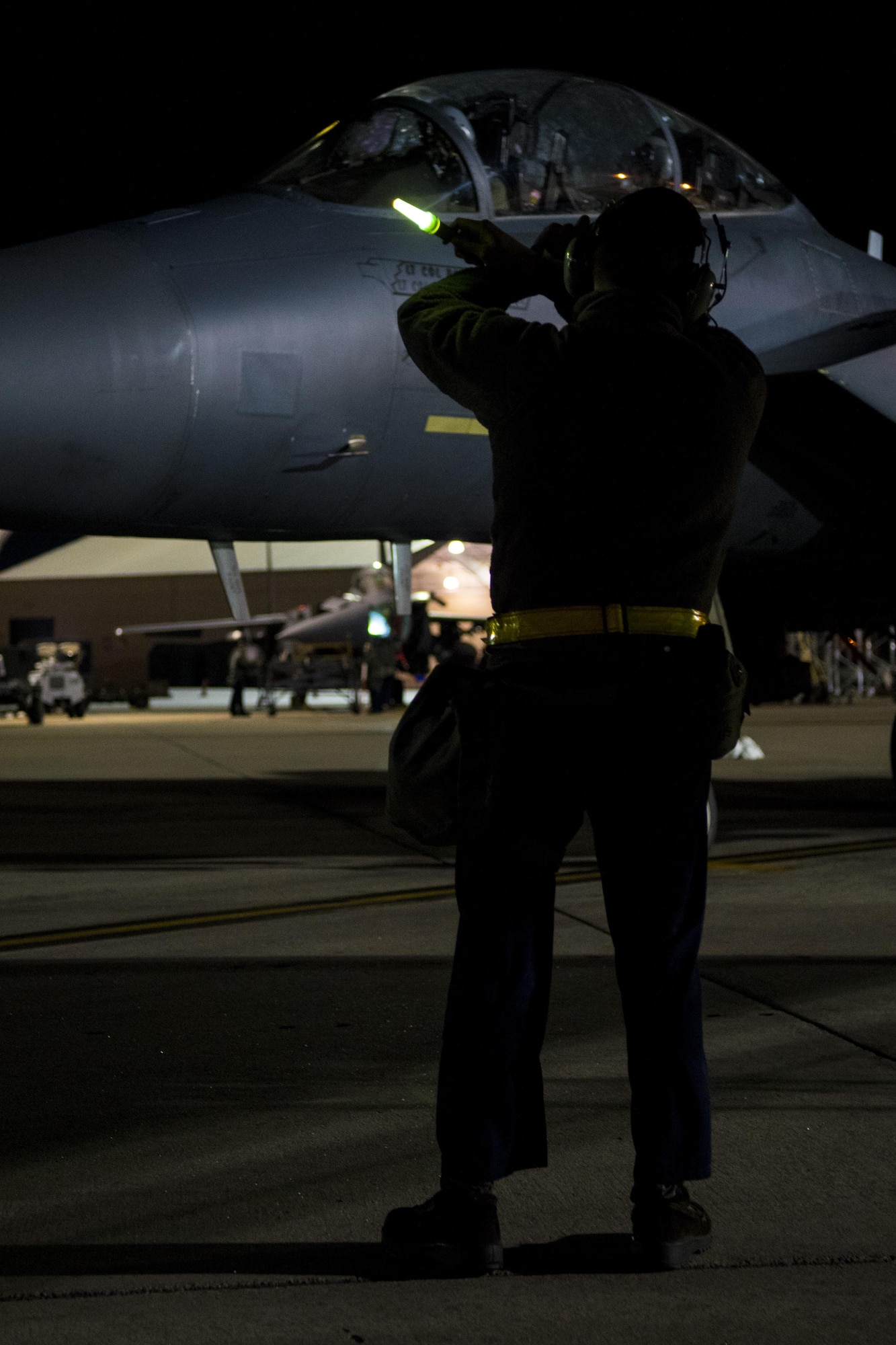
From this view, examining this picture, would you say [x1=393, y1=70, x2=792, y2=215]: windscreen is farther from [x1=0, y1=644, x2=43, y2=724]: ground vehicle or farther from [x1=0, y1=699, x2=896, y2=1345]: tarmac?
[x1=0, y1=644, x2=43, y2=724]: ground vehicle

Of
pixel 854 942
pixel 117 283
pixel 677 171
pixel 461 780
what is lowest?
pixel 854 942

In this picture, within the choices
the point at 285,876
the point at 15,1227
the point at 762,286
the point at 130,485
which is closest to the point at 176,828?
the point at 285,876

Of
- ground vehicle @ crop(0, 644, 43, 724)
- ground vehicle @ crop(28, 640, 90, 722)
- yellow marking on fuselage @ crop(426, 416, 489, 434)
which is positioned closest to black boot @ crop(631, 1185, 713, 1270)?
yellow marking on fuselage @ crop(426, 416, 489, 434)

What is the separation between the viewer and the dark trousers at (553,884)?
2.71 meters

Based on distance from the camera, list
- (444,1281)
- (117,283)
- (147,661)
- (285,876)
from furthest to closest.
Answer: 1. (147,661)
2. (285,876)
3. (117,283)
4. (444,1281)

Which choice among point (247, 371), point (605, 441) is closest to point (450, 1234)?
point (605, 441)

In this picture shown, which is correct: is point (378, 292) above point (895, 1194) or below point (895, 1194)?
above

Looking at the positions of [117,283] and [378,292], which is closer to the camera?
[117,283]

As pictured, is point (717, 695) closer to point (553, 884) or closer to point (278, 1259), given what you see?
point (553, 884)

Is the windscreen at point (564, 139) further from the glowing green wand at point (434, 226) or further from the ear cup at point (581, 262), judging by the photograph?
the ear cup at point (581, 262)

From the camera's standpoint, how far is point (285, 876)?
7.52m

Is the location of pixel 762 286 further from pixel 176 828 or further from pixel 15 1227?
pixel 15 1227

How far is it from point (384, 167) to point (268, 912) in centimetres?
349

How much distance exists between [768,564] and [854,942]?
323cm
